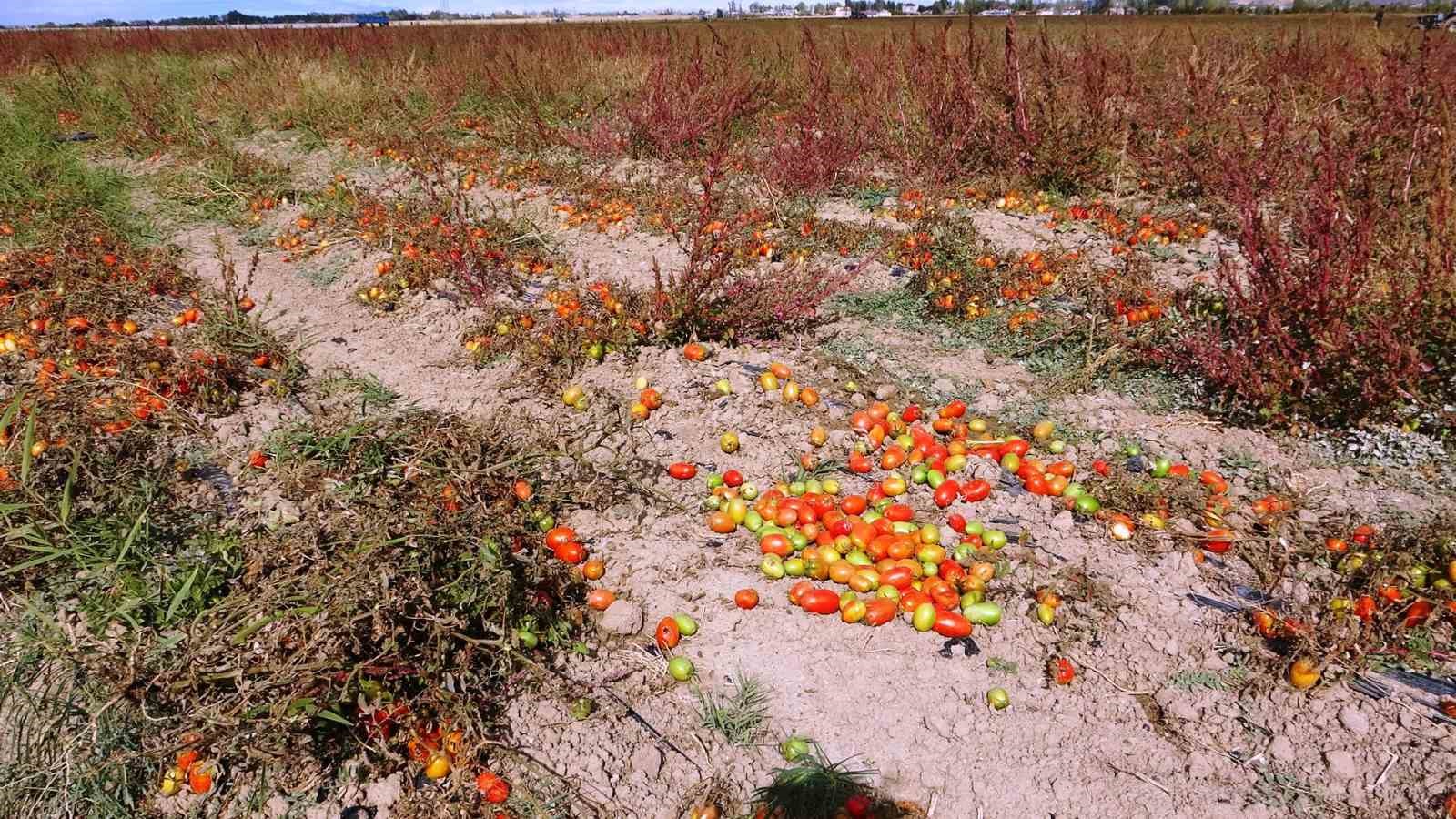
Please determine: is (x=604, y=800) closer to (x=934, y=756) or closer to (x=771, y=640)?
(x=771, y=640)

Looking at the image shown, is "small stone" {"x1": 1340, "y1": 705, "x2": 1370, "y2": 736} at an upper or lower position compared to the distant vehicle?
lower

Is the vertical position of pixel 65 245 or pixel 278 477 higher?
pixel 65 245

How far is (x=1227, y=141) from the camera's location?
7422 millimetres

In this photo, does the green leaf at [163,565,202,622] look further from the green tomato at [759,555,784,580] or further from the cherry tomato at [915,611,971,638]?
the cherry tomato at [915,611,971,638]

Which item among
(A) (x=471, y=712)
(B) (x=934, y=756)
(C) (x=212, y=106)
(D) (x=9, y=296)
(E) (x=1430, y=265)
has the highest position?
(C) (x=212, y=106)

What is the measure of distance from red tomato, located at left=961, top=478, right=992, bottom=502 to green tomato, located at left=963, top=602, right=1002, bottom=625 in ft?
2.08

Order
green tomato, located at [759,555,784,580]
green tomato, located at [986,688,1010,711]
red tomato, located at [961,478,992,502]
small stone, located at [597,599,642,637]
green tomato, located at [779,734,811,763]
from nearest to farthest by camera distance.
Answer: green tomato, located at [779,734,811,763] → green tomato, located at [986,688,1010,711] → small stone, located at [597,599,642,637] → green tomato, located at [759,555,784,580] → red tomato, located at [961,478,992,502]

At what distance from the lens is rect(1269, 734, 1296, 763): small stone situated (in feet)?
7.30

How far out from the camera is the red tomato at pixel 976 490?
321 cm

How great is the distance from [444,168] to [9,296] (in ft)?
13.4

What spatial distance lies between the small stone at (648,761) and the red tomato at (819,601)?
74cm

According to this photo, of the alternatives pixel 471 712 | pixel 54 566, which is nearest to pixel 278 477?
pixel 54 566

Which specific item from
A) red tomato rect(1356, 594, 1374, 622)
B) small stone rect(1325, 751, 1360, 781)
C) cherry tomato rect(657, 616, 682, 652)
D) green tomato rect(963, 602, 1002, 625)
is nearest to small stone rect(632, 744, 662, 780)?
cherry tomato rect(657, 616, 682, 652)

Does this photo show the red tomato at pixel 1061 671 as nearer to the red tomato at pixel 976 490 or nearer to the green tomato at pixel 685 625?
the red tomato at pixel 976 490
